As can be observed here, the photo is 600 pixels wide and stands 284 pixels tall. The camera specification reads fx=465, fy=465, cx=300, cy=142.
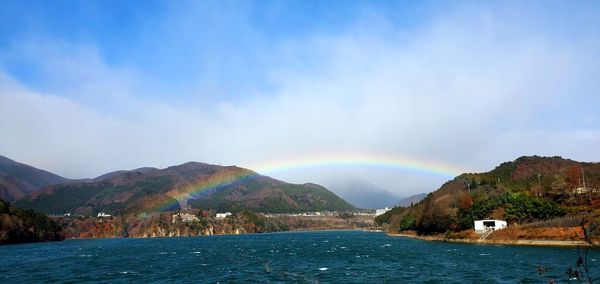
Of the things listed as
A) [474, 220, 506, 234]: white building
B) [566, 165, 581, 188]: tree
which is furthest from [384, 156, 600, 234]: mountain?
[474, 220, 506, 234]: white building

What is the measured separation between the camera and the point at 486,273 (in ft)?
183

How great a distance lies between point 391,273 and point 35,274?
51.8 m

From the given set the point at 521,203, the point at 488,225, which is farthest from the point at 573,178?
the point at 488,225

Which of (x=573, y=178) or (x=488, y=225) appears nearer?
(x=488, y=225)

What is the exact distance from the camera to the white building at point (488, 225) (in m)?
121

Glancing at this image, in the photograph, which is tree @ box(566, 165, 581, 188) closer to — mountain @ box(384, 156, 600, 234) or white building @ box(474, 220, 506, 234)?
mountain @ box(384, 156, 600, 234)

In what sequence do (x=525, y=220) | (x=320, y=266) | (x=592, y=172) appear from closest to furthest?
(x=320, y=266)
(x=525, y=220)
(x=592, y=172)

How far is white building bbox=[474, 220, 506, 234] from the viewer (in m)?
121

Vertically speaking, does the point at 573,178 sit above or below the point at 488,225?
above

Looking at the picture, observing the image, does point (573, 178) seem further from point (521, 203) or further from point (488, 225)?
point (488, 225)

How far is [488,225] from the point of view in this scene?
12562 cm

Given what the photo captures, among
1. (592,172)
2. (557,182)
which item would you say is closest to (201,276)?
(557,182)

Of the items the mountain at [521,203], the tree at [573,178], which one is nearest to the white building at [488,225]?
the mountain at [521,203]

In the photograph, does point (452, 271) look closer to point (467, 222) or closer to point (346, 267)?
point (346, 267)
